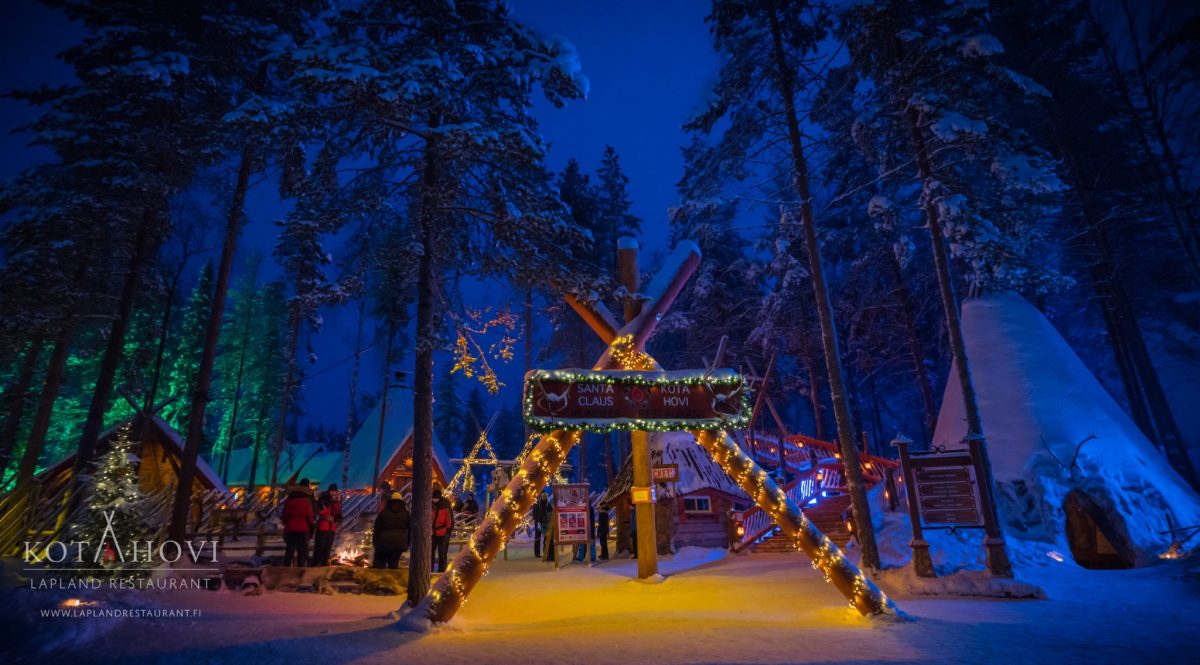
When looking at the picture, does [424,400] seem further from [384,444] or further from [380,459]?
[384,444]

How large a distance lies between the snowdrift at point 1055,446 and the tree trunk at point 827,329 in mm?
3964

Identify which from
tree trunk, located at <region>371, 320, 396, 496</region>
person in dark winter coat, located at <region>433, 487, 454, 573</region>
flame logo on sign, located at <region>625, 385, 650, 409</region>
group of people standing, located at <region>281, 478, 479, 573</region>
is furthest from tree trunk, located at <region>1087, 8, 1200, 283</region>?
tree trunk, located at <region>371, 320, 396, 496</region>

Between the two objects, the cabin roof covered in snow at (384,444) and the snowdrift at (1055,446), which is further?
the cabin roof covered in snow at (384,444)

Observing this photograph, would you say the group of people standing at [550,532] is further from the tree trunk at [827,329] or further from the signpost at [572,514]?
the tree trunk at [827,329]

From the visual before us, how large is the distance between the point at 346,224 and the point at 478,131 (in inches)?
112

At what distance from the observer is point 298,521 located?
10.6 metres

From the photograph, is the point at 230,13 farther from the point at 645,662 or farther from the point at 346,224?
the point at 645,662

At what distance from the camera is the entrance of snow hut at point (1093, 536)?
429 inches

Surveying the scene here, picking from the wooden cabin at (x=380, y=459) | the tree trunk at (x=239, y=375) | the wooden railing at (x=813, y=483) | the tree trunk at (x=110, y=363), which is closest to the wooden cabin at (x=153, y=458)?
the tree trunk at (x=110, y=363)

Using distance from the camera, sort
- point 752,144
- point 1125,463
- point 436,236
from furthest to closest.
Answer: point 752,144, point 1125,463, point 436,236

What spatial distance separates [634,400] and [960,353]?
7509 millimetres

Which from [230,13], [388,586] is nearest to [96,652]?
[388,586]

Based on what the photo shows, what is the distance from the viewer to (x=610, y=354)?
329 inches

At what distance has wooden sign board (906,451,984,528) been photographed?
9.77 m
